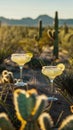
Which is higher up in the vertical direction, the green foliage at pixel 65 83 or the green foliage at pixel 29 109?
the green foliage at pixel 29 109

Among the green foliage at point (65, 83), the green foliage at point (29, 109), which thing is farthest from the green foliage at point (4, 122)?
the green foliage at point (65, 83)

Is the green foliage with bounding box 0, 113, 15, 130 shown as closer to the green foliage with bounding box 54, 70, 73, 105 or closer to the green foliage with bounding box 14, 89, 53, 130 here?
A: the green foliage with bounding box 14, 89, 53, 130

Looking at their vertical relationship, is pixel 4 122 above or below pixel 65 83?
above

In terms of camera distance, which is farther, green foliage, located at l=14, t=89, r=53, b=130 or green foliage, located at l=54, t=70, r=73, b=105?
green foliage, located at l=54, t=70, r=73, b=105

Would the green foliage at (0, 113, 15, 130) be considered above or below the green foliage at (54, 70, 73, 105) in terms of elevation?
above

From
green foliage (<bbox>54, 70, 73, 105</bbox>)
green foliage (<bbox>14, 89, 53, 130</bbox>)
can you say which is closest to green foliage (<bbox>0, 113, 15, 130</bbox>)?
green foliage (<bbox>14, 89, 53, 130</bbox>)

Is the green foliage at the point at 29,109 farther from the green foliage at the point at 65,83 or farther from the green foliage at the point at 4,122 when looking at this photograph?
the green foliage at the point at 65,83

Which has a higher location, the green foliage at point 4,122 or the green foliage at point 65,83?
the green foliage at point 4,122

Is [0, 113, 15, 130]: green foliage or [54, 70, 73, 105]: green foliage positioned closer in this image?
[0, 113, 15, 130]: green foliage

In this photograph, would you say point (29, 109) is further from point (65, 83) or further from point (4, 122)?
point (65, 83)

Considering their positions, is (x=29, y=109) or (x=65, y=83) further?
(x=65, y=83)

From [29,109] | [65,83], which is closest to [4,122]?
[29,109]

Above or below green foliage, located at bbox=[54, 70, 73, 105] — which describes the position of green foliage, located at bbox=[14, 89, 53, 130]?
above

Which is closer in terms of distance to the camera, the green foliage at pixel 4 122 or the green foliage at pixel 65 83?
the green foliage at pixel 4 122
